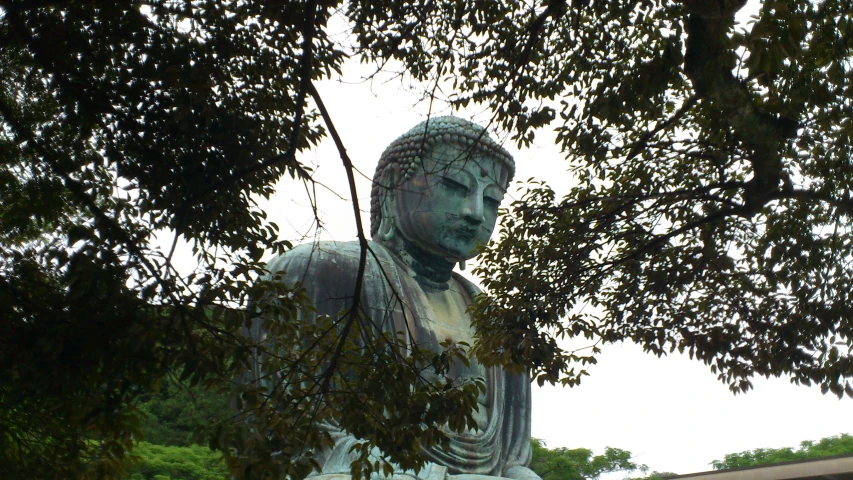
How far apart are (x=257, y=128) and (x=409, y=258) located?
2.96 m

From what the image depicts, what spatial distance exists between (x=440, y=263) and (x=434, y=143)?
2.89 feet

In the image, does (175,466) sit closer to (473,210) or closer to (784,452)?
(473,210)

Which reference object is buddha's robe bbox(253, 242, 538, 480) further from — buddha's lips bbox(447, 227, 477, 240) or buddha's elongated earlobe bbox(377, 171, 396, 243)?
buddha's lips bbox(447, 227, 477, 240)

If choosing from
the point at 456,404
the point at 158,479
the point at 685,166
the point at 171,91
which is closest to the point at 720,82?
the point at 685,166

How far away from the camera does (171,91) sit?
4.53 metres

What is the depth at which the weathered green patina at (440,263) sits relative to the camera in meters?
6.72

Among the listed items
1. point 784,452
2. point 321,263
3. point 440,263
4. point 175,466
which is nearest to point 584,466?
point 784,452

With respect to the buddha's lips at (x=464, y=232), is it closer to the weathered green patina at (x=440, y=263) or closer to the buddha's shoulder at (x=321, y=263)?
the weathered green patina at (x=440, y=263)

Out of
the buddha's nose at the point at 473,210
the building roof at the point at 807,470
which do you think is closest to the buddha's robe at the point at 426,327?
the buddha's nose at the point at 473,210

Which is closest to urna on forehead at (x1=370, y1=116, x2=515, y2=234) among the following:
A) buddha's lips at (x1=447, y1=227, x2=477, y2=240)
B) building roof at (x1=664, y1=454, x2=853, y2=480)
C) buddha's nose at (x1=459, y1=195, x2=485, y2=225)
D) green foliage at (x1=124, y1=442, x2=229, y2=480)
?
buddha's nose at (x1=459, y1=195, x2=485, y2=225)

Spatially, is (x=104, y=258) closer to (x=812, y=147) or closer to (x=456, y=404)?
(x=456, y=404)

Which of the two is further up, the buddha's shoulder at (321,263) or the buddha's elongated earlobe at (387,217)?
the buddha's elongated earlobe at (387,217)

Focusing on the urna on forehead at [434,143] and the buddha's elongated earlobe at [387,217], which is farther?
the buddha's elongated earlobe at [387,217]

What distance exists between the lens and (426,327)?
22.9 ft
